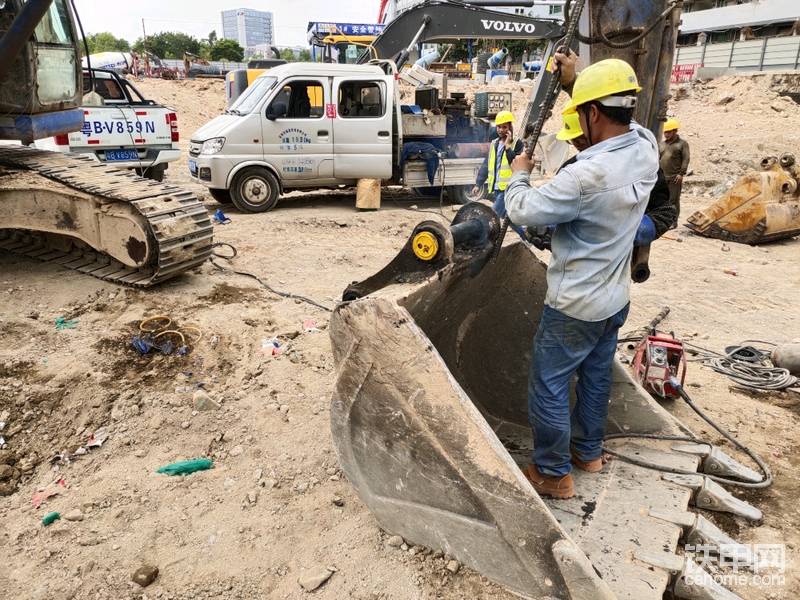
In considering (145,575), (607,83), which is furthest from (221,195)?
(607,83)

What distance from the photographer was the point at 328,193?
39.8 ft

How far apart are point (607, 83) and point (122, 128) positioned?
9575 mm

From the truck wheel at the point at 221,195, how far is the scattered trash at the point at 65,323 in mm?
5106

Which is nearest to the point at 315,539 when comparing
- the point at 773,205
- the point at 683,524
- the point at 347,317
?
the point at 347,317

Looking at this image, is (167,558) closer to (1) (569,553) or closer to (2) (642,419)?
(1) (569,553)

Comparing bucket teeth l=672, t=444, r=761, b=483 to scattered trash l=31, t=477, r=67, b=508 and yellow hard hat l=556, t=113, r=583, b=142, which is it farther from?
scattered trash l=31, t=477, r=67, b=508

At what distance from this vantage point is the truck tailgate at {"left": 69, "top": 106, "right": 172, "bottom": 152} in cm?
990

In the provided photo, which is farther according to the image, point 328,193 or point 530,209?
point 328,193

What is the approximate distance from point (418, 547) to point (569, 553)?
75 cm

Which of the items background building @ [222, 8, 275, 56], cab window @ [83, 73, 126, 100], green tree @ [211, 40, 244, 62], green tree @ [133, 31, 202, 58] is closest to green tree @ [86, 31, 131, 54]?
green tree @ [133, 31, 202, 58]

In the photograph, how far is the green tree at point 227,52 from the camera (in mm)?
66312

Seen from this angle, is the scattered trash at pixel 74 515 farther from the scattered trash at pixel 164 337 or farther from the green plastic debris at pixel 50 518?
the scattered trash at pixel 164 337

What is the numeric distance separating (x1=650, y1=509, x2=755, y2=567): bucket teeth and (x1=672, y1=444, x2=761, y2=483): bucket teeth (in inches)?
20.6

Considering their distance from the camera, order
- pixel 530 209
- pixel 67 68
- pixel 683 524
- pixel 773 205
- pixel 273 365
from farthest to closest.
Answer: pixel 773 205 < pixel 67 68 < pixel 273 365 < pixel 683 524 < pixel 530 209
